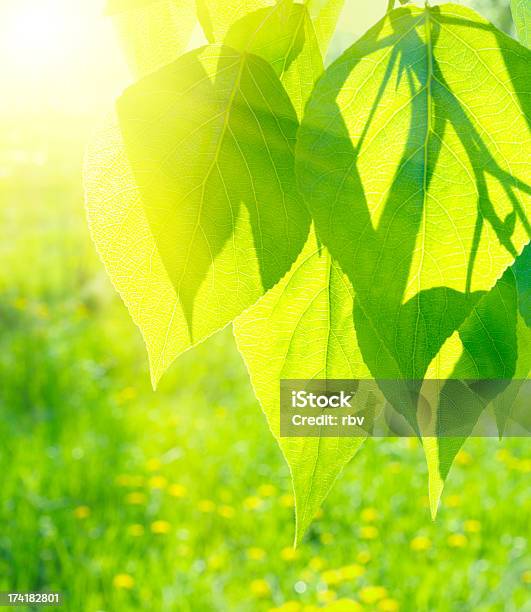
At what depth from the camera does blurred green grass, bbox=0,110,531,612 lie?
158 centimetres

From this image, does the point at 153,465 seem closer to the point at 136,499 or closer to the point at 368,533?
the point at 136,499

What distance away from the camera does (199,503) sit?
6.09 ft

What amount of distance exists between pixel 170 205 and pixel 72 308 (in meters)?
2.58

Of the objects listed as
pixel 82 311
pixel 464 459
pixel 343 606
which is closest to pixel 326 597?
pixel 343 606

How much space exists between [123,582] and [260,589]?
253 millimetres

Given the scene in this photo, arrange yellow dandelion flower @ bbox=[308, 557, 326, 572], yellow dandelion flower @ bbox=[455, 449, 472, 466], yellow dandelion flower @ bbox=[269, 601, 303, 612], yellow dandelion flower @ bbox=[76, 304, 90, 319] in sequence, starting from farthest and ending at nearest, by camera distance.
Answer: yellow dandelion flower @ bbox=[76, 304, 90, 319] → yellow dandelion flower @ bbox=[455, 449, 472, 466] → yellow dandelion flower @ bbox=[308, 557, 326, 572] → yellow dandelion flower @ bbox=[269, 601, 303, 612]

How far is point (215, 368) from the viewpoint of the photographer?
8.14 feet

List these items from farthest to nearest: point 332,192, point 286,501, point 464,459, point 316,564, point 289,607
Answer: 1. point 464,459
2. point 286,501
3. point 316,564
4. point 289,607
5. point 332,192

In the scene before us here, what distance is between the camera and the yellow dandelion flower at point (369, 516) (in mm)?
1775

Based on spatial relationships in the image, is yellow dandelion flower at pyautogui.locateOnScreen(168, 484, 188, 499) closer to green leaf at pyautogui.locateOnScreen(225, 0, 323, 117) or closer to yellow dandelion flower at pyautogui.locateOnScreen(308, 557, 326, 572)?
yellow dandelion flower at pyautogui.locateOnScreen(308, 557, 326, 572)

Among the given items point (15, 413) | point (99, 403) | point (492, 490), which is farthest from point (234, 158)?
point (15, 413)

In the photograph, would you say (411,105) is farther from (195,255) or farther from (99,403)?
(99,403)

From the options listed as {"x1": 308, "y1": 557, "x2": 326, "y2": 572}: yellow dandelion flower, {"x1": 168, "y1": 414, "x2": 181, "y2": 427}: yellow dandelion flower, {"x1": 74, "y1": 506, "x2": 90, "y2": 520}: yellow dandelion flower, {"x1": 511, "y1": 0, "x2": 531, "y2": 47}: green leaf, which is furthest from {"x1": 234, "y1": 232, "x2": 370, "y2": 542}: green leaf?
{"x1": 168, "y1": 414, "x2": 181, "y2": 427}: yellow dandelion flower

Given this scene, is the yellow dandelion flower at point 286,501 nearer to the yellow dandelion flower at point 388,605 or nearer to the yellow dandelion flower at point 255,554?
the yellow dandelion flower at point 255,554
